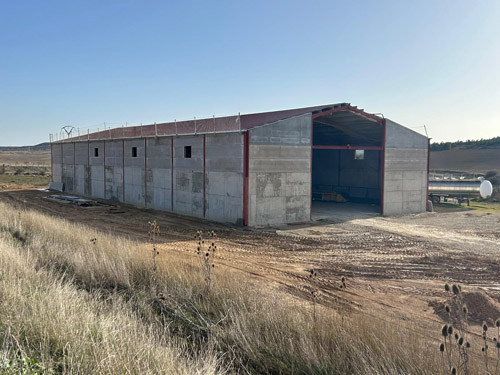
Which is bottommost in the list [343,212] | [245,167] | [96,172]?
[343,212]

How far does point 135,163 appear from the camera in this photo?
3073 cm

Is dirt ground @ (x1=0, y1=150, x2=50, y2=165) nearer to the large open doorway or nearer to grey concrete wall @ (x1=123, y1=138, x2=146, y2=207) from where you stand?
grey concrete wall @ (x1=123, y1=138, x2=146, y2=207)

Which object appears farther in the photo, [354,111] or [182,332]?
[354,111]

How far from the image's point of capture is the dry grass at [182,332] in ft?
16.5

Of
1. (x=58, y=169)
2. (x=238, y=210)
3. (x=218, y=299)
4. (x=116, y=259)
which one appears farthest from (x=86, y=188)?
(x=218, y=299)

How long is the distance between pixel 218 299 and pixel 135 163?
24.5 metres

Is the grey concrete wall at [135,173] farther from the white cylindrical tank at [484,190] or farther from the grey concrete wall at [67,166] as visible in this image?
the white cylindrical tank at [484,190]

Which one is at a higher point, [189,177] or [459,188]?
[189,177]

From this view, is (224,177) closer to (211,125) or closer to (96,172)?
(211,125)

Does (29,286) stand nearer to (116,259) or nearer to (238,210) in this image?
(116,259)

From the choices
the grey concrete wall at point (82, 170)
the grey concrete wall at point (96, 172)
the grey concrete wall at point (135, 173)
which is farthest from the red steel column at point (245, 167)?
the grey concrete wall at point (82, 170)

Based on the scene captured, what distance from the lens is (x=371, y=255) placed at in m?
15.9

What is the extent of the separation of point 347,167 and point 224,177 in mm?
17669

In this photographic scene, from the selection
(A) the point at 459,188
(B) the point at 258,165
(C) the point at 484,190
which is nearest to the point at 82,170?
(B) the point at 258,165
